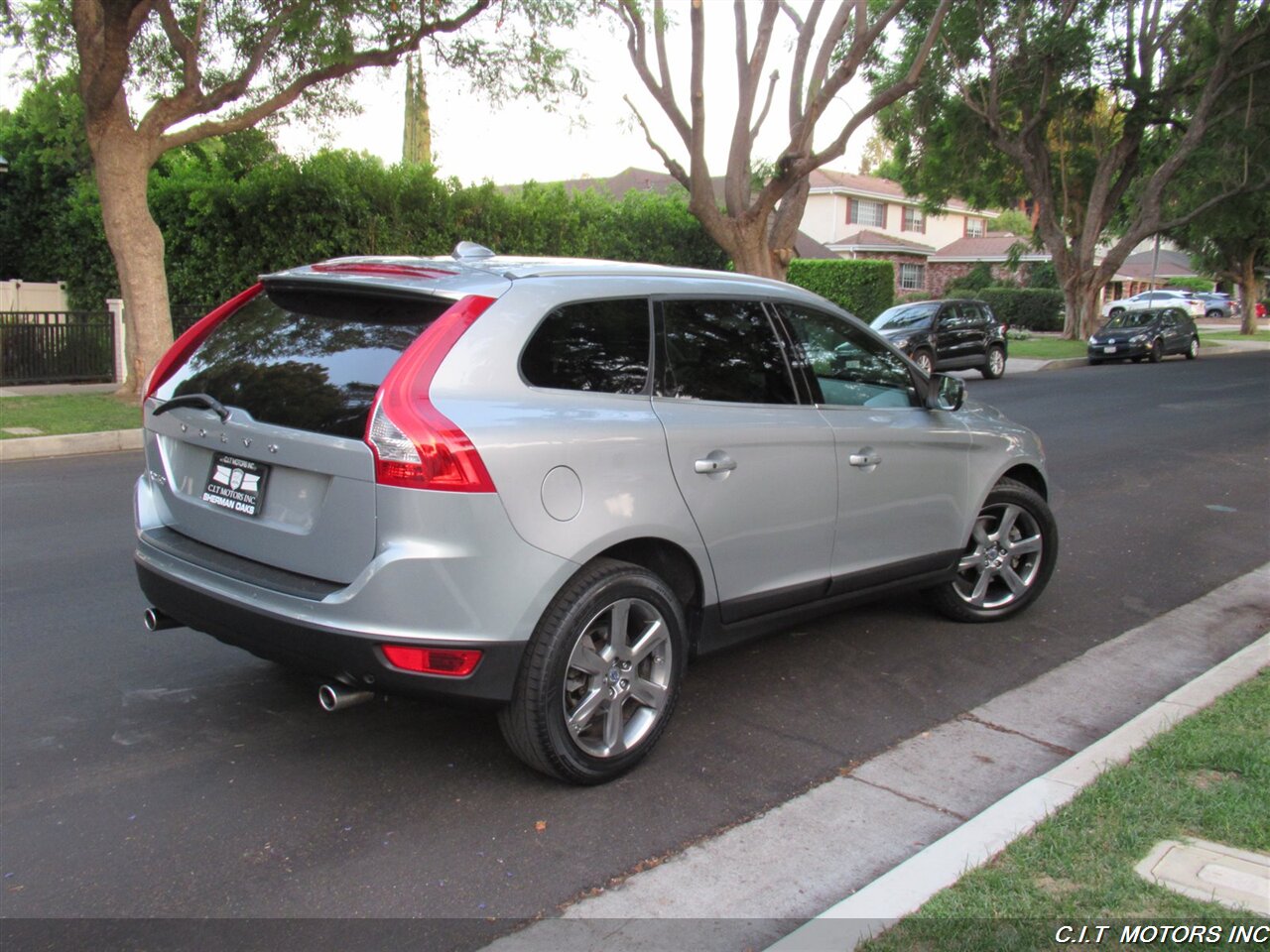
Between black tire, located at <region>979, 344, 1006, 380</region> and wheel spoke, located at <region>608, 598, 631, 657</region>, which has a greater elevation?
black tire, located at <region>979, 344, 1006, 380</region>

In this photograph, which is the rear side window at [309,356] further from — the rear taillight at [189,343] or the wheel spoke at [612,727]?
the wheel spoke at [612,727]

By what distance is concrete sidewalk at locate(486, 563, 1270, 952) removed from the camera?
320cm

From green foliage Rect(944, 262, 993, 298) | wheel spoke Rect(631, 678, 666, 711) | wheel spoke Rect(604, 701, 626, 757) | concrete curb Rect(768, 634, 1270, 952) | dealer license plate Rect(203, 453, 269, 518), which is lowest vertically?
concrete curb Rect(768, 634, 1270, 952)

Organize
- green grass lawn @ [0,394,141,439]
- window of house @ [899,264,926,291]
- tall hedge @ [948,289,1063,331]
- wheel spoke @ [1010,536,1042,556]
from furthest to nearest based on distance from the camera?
1. window of house @ [899,264,926,291]
2. tall hedge @ [948,289,1063,331]
3. green grass lawn @ [0,394,141,439]
4. wheel spoke @ [1010,536,1042,556]

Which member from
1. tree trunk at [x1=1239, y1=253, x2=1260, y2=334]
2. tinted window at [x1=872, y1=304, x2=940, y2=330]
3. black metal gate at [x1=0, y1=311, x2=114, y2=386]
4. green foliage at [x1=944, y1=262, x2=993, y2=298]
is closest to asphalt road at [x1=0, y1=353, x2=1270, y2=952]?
black metal gate at [x1=0, y1=311, x2=114, y2=386]

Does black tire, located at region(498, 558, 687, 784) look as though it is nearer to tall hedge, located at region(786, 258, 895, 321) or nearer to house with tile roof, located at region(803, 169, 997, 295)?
tall hedge, located at region(786, 258, 895, 321)

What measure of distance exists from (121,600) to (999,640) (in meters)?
4.61

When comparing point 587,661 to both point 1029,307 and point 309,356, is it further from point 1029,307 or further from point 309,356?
point 1029,307

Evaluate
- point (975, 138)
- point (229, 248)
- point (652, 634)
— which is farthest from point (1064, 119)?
point (652, 634)

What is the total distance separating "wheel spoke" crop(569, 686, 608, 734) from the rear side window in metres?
1.19

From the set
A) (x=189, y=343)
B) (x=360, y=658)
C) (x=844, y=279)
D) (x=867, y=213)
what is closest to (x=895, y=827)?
(x=360, y=658)

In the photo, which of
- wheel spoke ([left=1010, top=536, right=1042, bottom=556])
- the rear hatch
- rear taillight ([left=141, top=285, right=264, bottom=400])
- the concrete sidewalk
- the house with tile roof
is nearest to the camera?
the concrete sidewalk

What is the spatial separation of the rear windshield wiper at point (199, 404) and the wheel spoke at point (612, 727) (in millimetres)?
1695

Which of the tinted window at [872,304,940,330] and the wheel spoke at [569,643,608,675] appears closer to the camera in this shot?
the wheel spoke at [569,643,608,675]
